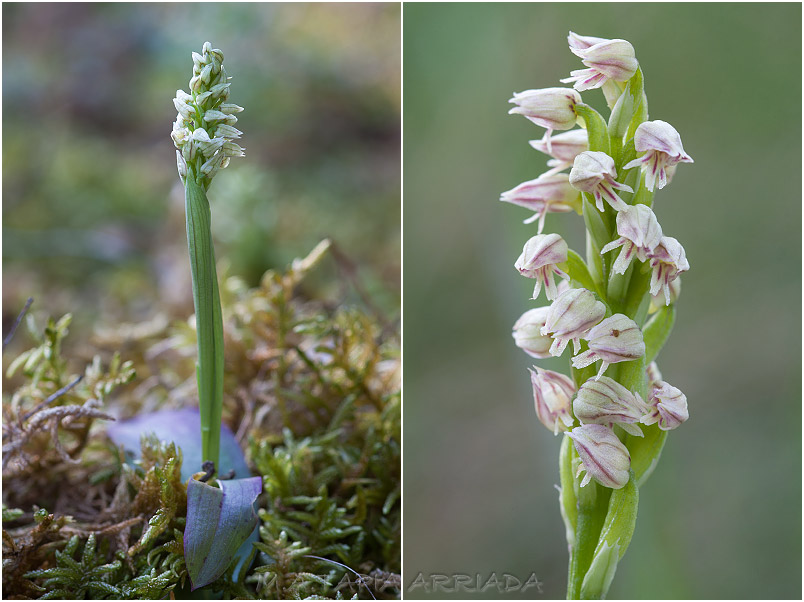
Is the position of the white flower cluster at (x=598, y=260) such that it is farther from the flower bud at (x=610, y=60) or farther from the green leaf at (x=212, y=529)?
the green leaf at (x=212, y=529)

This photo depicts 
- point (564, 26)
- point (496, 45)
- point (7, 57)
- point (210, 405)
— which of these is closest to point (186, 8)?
point (7, 57)

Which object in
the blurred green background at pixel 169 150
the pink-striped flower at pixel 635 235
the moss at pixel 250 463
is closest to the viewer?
the pink-striped flower at pixel 635 235

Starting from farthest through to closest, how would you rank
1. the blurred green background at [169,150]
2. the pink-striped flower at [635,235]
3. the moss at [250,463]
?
1. the blurred green background at [169,150]
2. the moss at [250,463]
3. the pink-striped flower at [635,235]

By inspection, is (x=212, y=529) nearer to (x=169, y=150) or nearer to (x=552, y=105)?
(x=552, y=105)

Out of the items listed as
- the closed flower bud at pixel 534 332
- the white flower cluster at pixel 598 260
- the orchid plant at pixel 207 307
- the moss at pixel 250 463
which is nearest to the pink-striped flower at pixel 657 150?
the white flower cluster at pixel 598 260

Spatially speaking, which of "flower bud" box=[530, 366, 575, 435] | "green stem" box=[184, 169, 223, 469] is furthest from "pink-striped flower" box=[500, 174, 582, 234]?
"green stem" box=[184, 169, 223, 469]

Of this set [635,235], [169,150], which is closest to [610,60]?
[635,235]

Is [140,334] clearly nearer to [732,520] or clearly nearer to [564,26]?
[564,26]

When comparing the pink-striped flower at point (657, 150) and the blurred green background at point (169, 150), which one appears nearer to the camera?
the pink-striped flower at point (657, 150)
